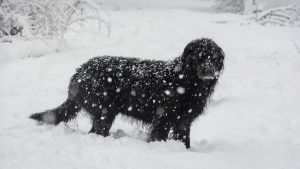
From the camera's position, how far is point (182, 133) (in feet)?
17.0

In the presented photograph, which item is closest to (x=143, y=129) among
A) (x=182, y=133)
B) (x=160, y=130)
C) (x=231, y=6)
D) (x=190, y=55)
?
(x=160, y=130)

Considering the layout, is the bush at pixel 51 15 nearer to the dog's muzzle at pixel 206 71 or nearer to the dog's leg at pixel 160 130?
the dog's leg at pixel 160 130

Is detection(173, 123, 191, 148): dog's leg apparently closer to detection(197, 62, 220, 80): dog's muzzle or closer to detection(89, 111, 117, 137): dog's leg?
detection(197, 62, 220, 80): dog's muzzle

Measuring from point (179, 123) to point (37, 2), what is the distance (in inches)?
274

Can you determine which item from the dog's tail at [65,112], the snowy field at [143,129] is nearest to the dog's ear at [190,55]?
the snowy field at [143,129]

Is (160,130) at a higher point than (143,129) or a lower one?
higher

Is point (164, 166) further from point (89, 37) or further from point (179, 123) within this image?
point (89, 37)

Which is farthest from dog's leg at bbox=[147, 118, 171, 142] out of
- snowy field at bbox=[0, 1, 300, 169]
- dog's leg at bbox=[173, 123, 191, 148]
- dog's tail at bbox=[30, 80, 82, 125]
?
dog's tail at bbox=[30, 80, 82, 125]

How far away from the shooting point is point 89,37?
11.6 meters

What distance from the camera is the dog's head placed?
4812mm

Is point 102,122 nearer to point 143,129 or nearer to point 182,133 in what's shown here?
point 143,129

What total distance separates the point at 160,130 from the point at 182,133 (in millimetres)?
298

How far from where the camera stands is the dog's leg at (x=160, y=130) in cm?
515

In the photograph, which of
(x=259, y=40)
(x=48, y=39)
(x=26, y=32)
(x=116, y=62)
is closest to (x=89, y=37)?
(x=48, y=39)
